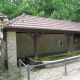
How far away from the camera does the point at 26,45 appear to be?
36.7ft

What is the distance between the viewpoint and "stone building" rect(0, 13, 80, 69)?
26.0 ft

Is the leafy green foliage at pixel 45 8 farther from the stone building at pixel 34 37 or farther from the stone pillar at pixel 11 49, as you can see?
the stone pillar at pixel 11 49

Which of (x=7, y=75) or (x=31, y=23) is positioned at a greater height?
(x=31, y=23)

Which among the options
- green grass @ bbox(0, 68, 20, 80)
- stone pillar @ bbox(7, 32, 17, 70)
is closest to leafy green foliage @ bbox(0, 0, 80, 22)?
stone pillar @ bbox(7, 32, 17, 70)

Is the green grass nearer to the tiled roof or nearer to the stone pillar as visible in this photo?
the stone pillar

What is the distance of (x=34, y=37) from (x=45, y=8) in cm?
1834

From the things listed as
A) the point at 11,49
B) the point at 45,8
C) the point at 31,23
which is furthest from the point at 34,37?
the point at 45,8

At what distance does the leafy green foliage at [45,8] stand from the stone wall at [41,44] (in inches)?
368

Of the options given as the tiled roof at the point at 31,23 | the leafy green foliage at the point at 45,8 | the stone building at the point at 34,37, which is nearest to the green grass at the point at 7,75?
the stone building at the point at 34,37

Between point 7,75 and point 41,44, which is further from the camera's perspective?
point 41,44

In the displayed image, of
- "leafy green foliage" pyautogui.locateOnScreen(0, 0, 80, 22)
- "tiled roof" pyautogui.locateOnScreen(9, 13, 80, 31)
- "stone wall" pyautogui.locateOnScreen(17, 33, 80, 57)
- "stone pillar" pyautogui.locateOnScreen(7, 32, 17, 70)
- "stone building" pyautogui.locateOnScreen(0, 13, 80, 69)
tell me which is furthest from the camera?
"leafy green foliage" pyautogui.locateOnScreen(0, 0, 80, 22)

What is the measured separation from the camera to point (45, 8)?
26547 mm

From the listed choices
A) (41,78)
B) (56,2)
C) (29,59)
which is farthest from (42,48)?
(56,2)

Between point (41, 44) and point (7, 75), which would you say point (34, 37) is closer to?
point (41, 44)
